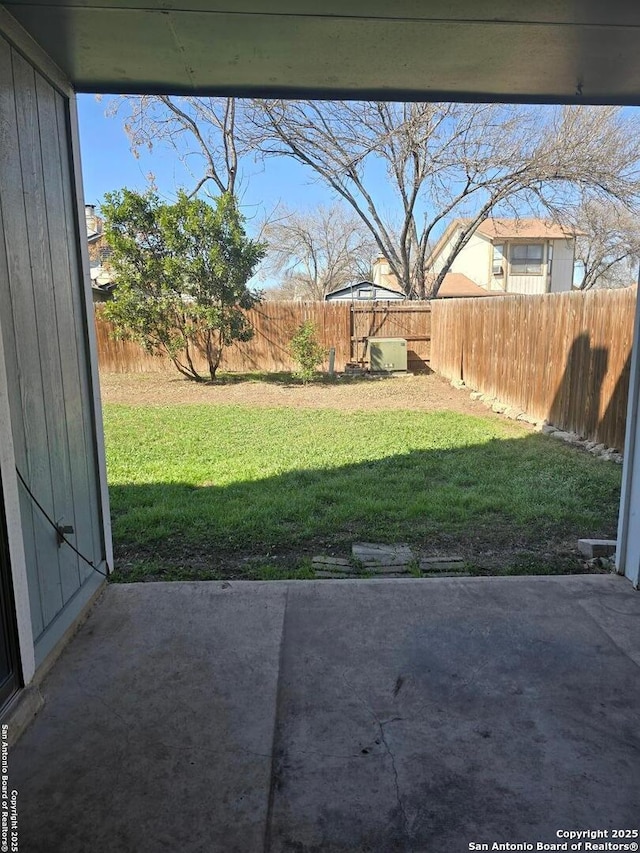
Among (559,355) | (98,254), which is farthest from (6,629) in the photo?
(98,254)

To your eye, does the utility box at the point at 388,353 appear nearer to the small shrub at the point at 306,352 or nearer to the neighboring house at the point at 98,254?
the small shrub at the point at 306,352

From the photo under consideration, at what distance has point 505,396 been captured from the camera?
906 centimetres

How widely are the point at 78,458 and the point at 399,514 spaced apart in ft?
8.12

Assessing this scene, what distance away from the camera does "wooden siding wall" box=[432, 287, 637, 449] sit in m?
6.12

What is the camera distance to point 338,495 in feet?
15.9

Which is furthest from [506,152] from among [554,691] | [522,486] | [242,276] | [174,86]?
[554,691]

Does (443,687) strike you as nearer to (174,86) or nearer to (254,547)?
(254,547)

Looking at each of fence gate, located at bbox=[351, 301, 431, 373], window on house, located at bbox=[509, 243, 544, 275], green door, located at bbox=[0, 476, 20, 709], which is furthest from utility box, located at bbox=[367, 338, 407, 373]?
window on house, located at bbox=[509, 243, 544, 275]

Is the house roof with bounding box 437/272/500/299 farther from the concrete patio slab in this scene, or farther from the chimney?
the concrete patio slab

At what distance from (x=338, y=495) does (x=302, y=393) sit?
5803 millimetres

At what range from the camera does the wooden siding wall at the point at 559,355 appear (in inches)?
241

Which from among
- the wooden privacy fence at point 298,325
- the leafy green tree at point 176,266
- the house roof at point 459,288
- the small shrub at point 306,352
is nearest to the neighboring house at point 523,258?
the house roof at point 459,288

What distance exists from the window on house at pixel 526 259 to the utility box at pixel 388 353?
1744 cm

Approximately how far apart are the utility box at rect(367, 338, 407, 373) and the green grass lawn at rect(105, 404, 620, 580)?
487 centimetres
